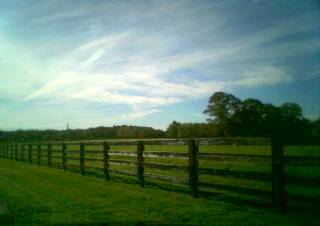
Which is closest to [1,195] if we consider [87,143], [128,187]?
[128,187]

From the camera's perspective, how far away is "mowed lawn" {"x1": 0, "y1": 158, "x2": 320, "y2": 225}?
22.5ft

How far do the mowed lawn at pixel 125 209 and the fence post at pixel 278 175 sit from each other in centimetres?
20

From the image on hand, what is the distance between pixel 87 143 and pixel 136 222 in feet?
33.0

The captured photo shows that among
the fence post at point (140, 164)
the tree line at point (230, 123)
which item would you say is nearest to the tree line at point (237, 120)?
the tree line at point (230, 123)

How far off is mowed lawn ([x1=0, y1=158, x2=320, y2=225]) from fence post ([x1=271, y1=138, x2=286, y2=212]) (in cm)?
20

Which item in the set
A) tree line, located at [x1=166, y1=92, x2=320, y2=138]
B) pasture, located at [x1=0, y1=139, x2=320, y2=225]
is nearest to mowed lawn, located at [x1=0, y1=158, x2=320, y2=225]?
pasture, located at [x1=0, y1=139, x2=320, y2=225]

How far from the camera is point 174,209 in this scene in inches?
309

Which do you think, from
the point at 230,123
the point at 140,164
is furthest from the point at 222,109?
the point at 140,164

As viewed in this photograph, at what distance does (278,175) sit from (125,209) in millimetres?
3026

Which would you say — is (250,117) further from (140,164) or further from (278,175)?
(278,175)

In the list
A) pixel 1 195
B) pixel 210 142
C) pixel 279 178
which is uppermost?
pixel 210 142

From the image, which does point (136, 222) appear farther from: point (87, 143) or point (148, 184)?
point (87, 143)

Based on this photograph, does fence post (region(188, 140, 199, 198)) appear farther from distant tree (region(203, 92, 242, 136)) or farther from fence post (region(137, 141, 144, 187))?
distant tree (region(203, 92, 242, 136))

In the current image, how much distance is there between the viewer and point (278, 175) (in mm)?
7355
